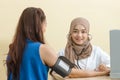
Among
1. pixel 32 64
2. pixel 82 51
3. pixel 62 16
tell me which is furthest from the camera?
pixel 62 16

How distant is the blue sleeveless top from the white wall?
115cm

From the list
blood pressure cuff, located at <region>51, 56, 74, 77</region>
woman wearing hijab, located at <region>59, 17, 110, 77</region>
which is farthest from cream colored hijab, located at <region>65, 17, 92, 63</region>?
blood pressure cuff, located at <region>51, 56, 74, 77</region>

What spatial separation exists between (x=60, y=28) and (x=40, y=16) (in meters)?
1.20

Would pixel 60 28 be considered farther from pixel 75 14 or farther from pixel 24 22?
pixel 24 22

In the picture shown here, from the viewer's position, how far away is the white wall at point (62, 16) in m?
2.74

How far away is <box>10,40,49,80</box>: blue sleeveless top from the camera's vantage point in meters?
1.62

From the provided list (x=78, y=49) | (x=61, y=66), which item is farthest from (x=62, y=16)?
(x=61, y=66)

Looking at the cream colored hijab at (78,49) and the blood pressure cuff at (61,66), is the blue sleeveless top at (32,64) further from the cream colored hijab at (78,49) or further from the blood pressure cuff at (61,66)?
the cream colored hijab at (78,49)

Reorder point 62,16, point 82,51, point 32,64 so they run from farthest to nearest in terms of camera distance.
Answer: point 62,16, point 82,51, point 32,64

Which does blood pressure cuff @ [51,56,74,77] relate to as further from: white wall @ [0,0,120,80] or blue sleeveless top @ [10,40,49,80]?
white wall @ [0,0,120,80]

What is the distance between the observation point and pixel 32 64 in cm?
164

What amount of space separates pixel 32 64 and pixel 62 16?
4.26ft

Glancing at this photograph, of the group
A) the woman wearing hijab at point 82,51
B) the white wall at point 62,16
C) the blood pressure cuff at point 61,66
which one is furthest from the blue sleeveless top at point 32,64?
the white wall at point 62,16

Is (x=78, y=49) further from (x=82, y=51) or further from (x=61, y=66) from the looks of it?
(x=61, y=66)
